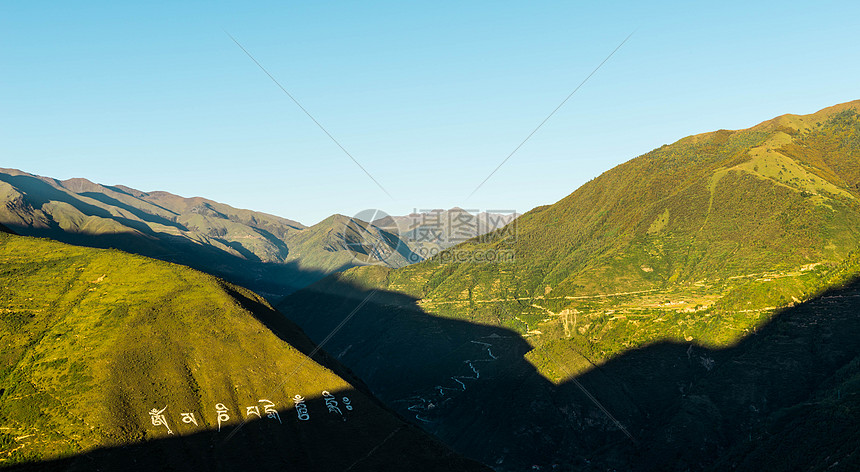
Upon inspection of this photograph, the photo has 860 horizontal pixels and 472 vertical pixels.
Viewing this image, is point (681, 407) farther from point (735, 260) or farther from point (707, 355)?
point (735, 260)

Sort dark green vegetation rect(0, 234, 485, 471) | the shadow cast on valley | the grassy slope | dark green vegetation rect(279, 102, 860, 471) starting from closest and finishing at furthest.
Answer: dark green vegetation rect(0, 234, 485, 471), the shadow cast on valley, dark green vegetation rect(279, 102, 860, 471), the grassy slope

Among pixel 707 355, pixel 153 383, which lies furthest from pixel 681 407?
pixel 153 383

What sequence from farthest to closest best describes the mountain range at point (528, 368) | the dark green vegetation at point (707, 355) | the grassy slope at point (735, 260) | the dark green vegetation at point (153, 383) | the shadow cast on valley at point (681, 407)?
1. the grassy slope at point (735, 260)
2. the dark green vegetation at point (707, 355)
3. the shadow cast on valley at point (681, 407)
4. the mountain range at point (528, 368)
5. the dark green vegetation at point (153, 383)

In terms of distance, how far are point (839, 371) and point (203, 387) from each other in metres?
128

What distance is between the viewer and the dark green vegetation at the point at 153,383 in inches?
2731

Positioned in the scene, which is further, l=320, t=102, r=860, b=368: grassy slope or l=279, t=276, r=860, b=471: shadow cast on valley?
l=320, t=102, r=860, b=368: grassy slope

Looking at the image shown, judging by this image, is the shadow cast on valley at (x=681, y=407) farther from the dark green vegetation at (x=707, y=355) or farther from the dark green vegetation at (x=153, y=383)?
the dark green vegetation at (x=153, y=383)

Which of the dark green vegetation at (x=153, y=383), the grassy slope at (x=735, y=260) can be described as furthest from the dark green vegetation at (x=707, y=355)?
the dark green vegetation at (x=153, y=383)

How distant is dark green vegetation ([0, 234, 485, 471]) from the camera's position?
69375 millimetres

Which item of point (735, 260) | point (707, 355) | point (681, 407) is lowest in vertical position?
point (681, 407)

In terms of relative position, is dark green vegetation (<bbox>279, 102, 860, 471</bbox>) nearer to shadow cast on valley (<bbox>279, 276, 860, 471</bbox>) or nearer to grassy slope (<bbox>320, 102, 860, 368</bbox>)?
shadow cast on valley (<bbox>279, 276, 860, 471</bbox>)

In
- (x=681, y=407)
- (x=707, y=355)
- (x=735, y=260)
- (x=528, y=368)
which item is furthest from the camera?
(x=528, y=368)

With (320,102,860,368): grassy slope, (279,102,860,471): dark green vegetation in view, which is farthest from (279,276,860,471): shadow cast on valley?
(320,102,860,368): grassy slope

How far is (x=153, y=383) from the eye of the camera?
78625mm
